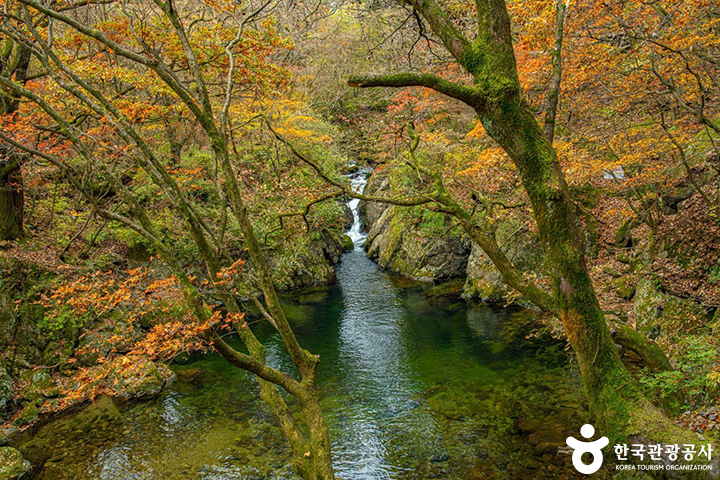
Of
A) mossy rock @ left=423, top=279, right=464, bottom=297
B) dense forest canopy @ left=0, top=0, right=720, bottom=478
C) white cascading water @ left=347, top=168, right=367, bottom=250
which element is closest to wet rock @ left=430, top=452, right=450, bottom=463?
dense forest canopy @ left=0, top=0, right=720, bottom=478

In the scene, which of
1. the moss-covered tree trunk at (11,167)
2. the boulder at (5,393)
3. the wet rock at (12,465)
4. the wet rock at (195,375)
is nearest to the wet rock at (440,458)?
the wet rock at (195,375)

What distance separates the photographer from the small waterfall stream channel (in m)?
7.80

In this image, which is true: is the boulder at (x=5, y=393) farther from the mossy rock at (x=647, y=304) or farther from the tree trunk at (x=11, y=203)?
the mossy rock at (x=647, y=304)

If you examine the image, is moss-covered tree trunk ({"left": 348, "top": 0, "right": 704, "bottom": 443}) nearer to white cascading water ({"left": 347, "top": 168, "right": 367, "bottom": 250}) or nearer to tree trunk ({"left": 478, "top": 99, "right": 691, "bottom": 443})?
tree trunk ({"left": 478, "top": 99, "right": 691, "bottom": 443})

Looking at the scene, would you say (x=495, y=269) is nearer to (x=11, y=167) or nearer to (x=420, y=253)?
(x=420, y=253)

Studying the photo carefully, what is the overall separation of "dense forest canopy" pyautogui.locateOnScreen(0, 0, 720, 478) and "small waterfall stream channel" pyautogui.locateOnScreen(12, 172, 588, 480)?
0.74 metres

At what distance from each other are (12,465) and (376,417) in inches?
278

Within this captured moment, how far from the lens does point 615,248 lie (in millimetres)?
12828

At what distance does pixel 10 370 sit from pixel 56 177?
263 inches

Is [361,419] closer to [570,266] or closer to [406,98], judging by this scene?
[570,266]

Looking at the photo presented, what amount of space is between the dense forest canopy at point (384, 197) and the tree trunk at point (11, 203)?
0.04 metres

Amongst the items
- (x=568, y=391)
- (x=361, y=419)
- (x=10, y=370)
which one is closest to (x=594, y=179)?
(x=568, y=391)

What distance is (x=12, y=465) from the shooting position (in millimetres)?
7520

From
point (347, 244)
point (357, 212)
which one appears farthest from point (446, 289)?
point (357, 212)
